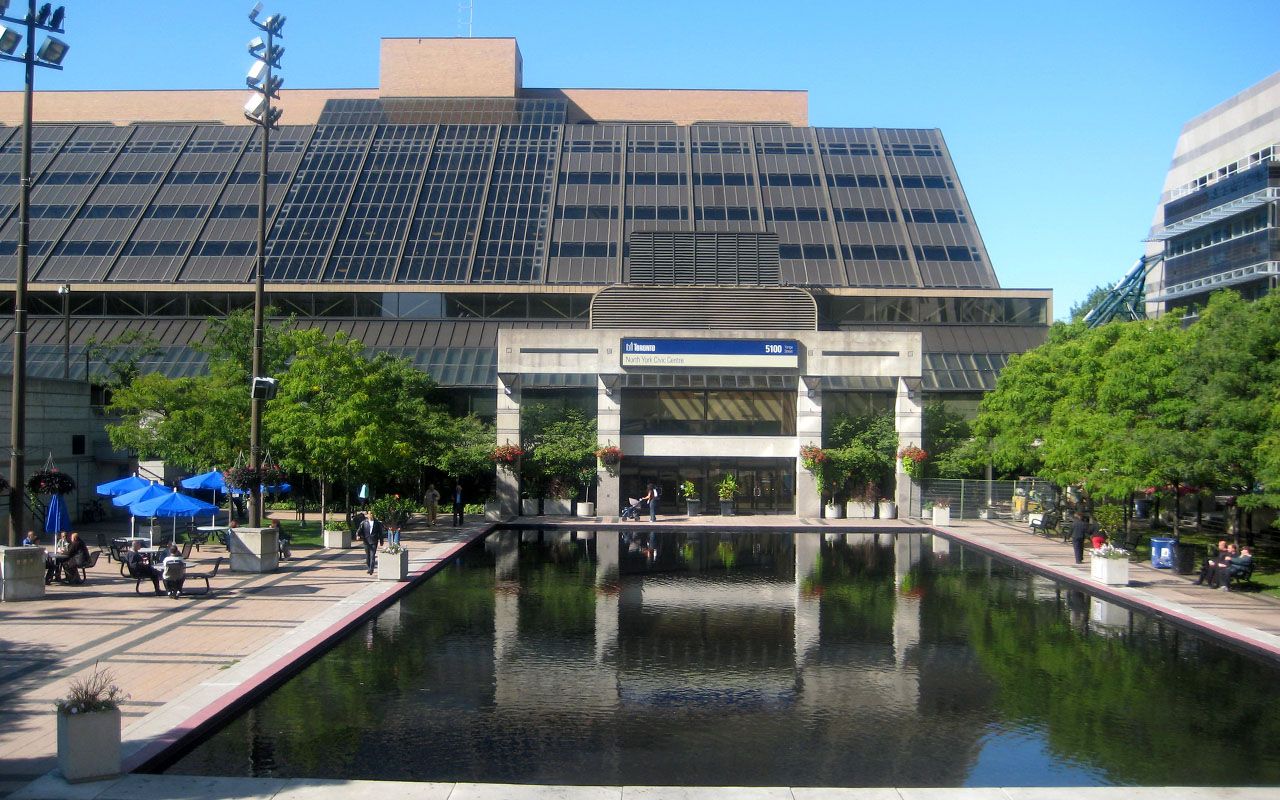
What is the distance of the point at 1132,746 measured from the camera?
13859 millimetres

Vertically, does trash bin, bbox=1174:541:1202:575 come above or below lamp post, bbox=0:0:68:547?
below

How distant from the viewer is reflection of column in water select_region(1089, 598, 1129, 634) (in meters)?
22.7

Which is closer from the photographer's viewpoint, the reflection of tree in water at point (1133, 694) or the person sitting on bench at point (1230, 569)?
the reflection of tree in water at point (1133, 694)

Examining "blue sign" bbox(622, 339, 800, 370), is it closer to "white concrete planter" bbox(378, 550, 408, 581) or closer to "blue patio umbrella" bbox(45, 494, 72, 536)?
"white concrete planter" bbox(378, 550, 408, 581)

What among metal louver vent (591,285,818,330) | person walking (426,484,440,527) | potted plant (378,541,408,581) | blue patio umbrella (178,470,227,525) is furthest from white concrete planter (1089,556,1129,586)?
blue patio umbrella (178,470,227,525)

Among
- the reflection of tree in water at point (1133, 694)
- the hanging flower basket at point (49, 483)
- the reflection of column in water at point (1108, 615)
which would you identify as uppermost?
the hanging flower basket at point (49, 483)

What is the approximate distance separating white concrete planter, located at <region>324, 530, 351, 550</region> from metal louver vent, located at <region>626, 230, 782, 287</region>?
73.7 ft

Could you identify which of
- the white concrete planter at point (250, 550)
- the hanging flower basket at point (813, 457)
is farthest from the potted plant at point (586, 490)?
the white concrete planter at point (250, 550)

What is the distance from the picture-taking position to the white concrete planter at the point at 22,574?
2269 centimetres

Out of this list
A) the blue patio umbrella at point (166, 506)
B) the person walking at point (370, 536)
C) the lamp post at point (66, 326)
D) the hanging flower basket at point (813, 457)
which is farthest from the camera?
the hanging flower basket at point (813, 457)

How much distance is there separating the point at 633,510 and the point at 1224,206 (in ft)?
229

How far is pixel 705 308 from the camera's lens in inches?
1895

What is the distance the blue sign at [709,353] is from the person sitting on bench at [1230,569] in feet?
70.1

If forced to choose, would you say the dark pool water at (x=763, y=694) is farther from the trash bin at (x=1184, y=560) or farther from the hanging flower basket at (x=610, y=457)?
the hanging flower basket at (x=610, y=457)
